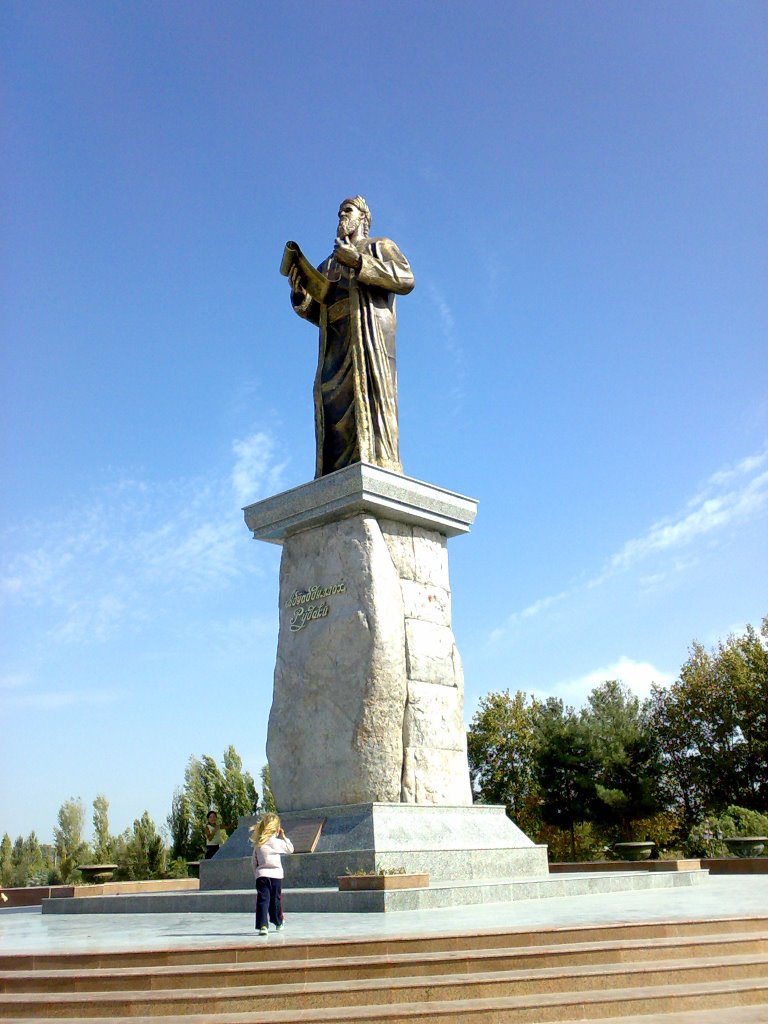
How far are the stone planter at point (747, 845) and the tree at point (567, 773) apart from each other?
49.6ft

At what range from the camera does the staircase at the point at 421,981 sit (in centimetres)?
586

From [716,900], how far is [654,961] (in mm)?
3026

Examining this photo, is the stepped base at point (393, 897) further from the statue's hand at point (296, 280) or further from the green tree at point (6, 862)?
the green tree at point (6, 862)

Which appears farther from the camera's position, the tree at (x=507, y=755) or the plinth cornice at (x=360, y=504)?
the tree at (x=507, y=755)

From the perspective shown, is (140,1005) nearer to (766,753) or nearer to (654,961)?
(654,961)

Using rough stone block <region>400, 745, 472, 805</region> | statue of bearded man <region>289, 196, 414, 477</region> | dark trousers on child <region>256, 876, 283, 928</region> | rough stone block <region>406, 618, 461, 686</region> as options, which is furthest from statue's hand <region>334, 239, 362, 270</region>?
dark trousers on child <region>256, 876, 283, 928</region>

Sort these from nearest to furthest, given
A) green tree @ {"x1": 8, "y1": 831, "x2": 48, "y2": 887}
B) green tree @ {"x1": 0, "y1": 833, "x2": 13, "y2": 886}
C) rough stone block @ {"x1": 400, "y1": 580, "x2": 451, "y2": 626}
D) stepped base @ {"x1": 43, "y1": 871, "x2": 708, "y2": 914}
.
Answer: stepped base @ {"x1": 43, "y1": 871, "x2": 708, "y2": 914} → rough stone block @ {"x1": 400, "y1": 580, "x2": 451, "y2": 626} → green tree @ {"x1": 8, "y1": 831, "x2": 48, "y2": 887} → green tree @ {"x1": 0, "y1": 833, "x2": 13, "y2": 886}

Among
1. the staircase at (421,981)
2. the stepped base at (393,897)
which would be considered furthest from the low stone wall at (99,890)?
the staircase at (421,981)

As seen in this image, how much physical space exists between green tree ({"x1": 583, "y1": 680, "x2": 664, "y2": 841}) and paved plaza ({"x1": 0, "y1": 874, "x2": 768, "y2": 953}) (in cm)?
2312

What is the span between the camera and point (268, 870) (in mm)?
8156

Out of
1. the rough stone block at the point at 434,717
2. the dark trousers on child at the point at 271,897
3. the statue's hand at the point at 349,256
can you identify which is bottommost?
the dark trousers on child at the point at 271,897

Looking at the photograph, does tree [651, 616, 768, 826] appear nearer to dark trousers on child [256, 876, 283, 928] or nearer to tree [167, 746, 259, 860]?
tree [167, 746, 259, 860]

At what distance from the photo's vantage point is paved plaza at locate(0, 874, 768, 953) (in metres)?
7.09

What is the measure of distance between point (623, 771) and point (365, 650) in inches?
948
